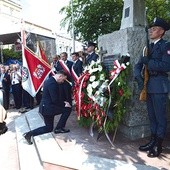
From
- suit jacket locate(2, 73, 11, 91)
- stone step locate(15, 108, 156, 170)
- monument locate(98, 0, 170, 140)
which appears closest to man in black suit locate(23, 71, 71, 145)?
stone step locate(15, 108, 156, 170)

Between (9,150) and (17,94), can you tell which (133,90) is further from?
(17,94)

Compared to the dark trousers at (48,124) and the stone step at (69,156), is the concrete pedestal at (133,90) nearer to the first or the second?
the stone step at (69,156)

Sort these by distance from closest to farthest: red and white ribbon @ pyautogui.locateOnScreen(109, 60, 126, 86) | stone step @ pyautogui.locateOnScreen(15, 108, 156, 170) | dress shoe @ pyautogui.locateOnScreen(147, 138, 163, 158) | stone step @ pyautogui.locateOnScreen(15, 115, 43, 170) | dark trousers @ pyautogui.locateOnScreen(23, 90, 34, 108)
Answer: stone step @ pyautogui.locateOnScreen(15, 108, 156, 170) < dress shoe @ pyautogui.locateOnScreen(147, 138, 163, 158) < stone step @ pyautogui.locateOnScreen(15, 115, 43, 170) < red and white ribbon @ pyautogui.locateOnScreen(109, 60, 126, 86) < dark trousers @ pyautogui.locateOnScreen(23, 90, 34, 108)

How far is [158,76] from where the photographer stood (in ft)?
15.1

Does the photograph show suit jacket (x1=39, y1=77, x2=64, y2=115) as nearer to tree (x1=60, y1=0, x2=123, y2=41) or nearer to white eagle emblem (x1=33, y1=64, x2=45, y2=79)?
white eagle emblem (x1=33, y1=64, x2=45, y2=79)

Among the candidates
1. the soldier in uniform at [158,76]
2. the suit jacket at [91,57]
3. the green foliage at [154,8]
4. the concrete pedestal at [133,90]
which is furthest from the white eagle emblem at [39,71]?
the green foliage at [154,8]

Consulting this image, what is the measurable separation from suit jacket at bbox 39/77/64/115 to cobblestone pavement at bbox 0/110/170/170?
53cm

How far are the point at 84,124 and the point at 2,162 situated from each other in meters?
1.73

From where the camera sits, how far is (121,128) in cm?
590

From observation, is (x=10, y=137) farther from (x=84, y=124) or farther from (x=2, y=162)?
(x=84, y=124)

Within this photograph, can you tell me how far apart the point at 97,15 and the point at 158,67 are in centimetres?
1612

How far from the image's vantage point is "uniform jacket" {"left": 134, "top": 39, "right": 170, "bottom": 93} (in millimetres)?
4422

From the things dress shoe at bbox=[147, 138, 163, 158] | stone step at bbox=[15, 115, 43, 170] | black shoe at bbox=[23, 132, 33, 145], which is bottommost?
stone step at bbox=[15, 115, 43, 170]

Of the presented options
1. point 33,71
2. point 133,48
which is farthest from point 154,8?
point 133,48
